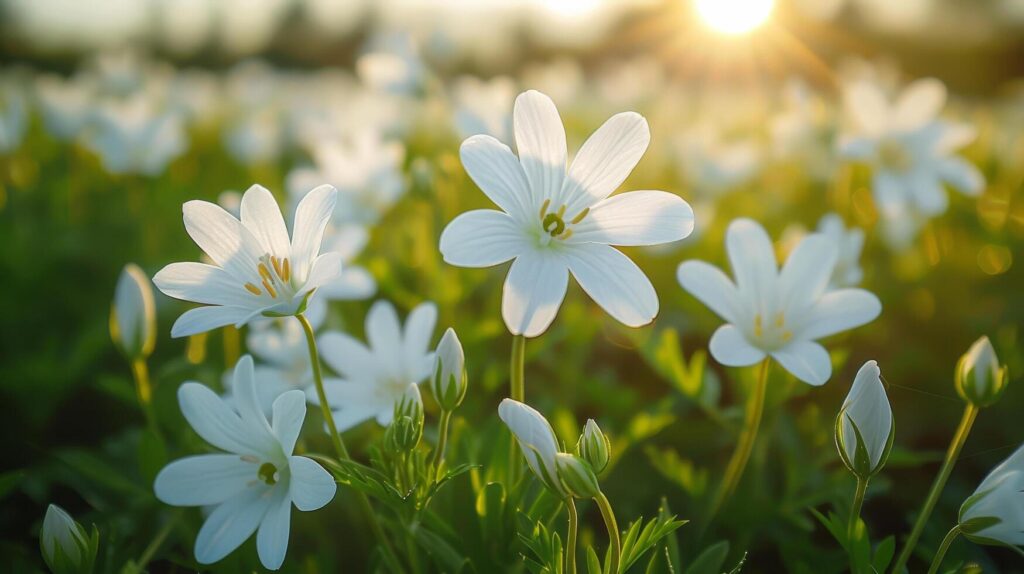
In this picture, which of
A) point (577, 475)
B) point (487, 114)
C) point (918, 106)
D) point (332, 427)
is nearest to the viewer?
point (577, 475)

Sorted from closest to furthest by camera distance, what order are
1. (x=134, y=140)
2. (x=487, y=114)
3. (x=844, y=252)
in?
(x=844, y=252), (x=487, y=114), (x=134, y=140)

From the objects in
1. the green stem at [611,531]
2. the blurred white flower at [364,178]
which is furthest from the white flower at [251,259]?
the blurred white flower at [364,178]

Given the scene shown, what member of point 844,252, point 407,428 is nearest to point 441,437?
point 407,428

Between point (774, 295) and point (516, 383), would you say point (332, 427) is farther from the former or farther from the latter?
point (774, 295)

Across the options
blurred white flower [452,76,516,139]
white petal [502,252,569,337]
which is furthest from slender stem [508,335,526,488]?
blurred white flower [452,76,516,139]

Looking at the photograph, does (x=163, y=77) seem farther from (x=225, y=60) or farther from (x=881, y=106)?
(x=225, y=60)
